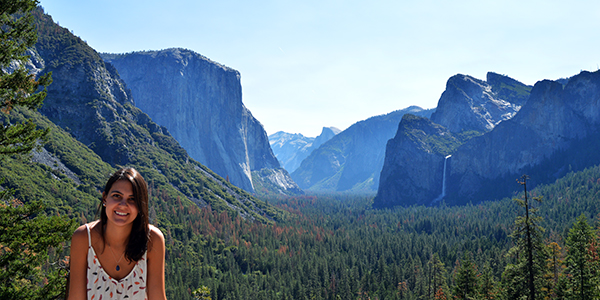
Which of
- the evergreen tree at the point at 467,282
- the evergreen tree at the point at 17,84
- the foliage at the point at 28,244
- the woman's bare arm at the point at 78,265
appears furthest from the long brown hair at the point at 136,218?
the evergreen tree at the point at 467,282

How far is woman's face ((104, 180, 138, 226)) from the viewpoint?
4.91 m

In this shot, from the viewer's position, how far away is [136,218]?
517 cm

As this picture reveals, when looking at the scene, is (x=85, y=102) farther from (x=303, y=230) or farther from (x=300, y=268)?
(x=300, y=268)

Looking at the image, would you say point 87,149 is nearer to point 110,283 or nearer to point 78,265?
point 78,265

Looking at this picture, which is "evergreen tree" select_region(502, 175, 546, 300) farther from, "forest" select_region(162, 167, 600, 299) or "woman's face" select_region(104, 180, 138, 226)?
"woman's face" select_region(104, 180, 138, 226)

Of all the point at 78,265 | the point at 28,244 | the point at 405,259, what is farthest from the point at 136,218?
the point at 405,259

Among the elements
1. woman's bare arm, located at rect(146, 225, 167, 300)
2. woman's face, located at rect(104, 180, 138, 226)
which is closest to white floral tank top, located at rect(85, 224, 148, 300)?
woman's bare arm, located at rect(146, 225, 167, 300)

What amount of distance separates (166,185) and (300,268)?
9838cm

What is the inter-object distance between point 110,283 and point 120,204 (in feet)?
4.02

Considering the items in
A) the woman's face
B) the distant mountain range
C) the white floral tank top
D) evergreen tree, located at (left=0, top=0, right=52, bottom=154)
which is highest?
the distant mountain range

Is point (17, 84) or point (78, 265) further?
point (17, 84)

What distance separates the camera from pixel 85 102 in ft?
598

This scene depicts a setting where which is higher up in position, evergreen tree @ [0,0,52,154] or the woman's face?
evergreen tree @ [0,0,52,154]

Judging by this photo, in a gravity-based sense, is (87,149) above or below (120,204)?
above
